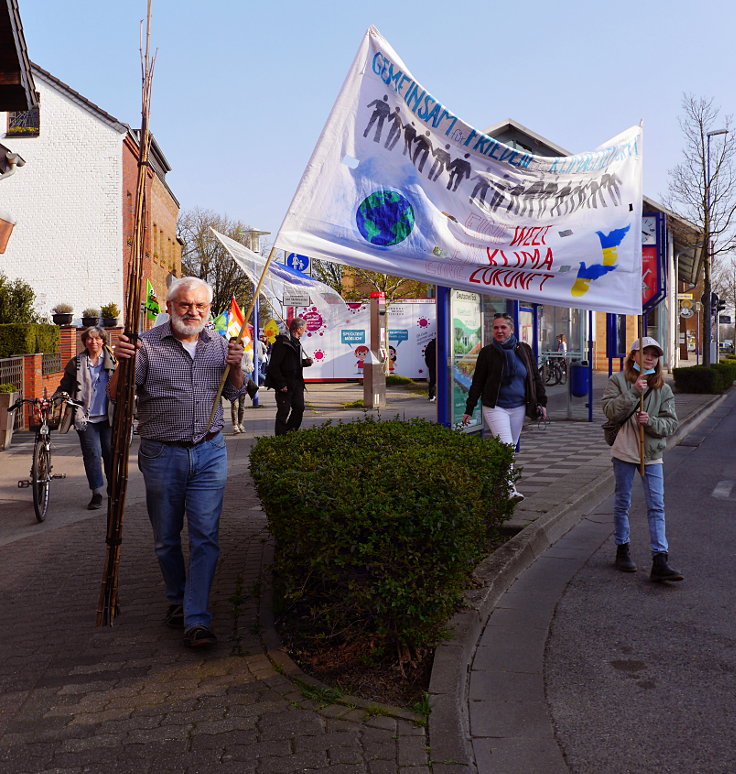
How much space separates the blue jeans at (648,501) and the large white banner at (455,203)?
117 centimetres

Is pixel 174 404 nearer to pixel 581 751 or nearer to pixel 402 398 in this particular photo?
pixel 581 751

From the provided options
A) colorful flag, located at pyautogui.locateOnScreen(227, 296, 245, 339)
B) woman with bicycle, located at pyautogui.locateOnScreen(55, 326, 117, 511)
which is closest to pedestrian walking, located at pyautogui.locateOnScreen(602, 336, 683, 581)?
woman with bicycle, located at pyautogui.locateOnScreen(55, 326, 117, 511)

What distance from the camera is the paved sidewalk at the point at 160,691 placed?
3.44 m

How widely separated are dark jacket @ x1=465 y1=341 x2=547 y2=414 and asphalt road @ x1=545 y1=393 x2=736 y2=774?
1.85 metres

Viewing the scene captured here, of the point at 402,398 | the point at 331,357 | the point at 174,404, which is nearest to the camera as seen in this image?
the point at 174,404

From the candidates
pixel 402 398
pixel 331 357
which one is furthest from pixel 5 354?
pixel 331 357

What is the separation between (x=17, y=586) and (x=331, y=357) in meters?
30.9

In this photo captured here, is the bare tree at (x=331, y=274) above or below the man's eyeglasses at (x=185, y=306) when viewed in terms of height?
above

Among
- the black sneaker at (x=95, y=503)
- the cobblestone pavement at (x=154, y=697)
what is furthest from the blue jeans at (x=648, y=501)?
the black sneaker at (x=95, y=503)

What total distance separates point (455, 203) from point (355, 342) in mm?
30201

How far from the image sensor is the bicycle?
837 centimetres

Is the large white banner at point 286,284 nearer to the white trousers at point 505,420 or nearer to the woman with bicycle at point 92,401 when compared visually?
the woman with bicycle at point 92,401

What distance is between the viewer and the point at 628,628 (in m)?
5.15

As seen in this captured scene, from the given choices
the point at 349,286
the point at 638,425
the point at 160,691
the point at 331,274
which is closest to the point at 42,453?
the point at 160,691
